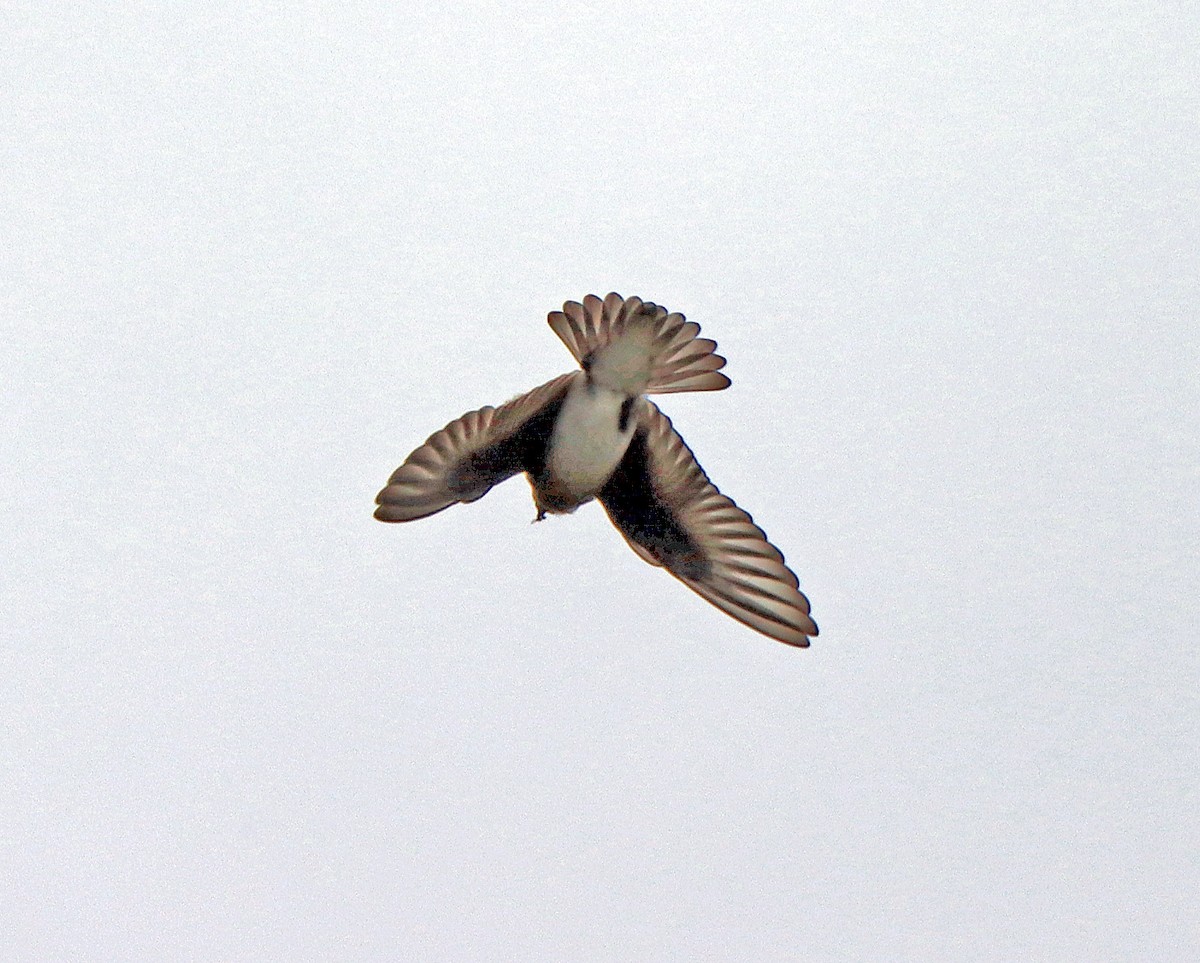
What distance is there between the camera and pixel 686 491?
6.04m

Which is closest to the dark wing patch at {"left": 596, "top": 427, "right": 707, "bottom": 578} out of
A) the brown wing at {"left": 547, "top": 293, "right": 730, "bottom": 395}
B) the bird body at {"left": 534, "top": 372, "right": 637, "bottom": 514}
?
the bird body at {"left": 534, "top": 372, "right": 637, "bottom": 514}

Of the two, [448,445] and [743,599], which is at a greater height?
[448,445]

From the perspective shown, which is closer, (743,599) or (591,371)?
(591,371)

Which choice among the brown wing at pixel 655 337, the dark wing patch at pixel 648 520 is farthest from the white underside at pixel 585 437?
the dark wing patch at pixel 648 520

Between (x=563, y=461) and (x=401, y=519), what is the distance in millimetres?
531

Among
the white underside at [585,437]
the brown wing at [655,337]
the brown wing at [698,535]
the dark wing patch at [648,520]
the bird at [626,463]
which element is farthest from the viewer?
the dark wing patch at [648,520]

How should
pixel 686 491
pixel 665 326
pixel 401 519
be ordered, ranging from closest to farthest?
pixel 665 326 < pixel 401 519 < pixel 686 491

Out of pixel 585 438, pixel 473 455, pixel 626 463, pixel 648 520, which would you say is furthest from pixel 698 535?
pixel 473 455

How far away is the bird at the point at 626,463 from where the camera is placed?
5348 mm

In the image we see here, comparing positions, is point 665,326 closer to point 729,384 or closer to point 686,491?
point 729,384

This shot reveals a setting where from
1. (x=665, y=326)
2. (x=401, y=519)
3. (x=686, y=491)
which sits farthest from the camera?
(x=686, y=491)

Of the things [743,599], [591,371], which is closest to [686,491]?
[743,599]

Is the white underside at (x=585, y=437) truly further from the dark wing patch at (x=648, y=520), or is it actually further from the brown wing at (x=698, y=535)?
the dark wing patch at (x=648, y=520)

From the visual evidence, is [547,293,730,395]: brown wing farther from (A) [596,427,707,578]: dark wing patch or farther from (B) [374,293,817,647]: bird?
(A) [596,427,707,578]: dark wing patch
